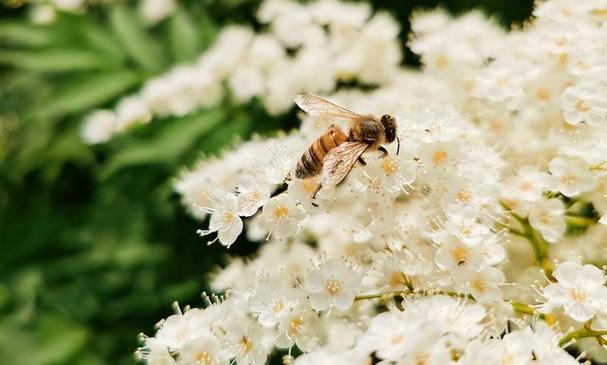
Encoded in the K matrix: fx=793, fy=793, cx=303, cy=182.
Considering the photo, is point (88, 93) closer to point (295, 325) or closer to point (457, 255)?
point (295, 325)

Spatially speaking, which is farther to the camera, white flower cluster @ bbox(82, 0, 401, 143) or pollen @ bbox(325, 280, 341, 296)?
white flower cluster @ bbox(82, 0, 401, 143)

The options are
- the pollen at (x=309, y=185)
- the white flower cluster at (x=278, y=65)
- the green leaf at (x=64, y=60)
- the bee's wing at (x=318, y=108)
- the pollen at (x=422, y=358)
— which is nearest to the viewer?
the pollen at (x=422, y=358)

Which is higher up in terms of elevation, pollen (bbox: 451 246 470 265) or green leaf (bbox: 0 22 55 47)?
green leaf (bbox: 0 22 55 47)

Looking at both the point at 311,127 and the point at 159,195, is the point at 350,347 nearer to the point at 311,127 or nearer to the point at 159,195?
the point at 311,127

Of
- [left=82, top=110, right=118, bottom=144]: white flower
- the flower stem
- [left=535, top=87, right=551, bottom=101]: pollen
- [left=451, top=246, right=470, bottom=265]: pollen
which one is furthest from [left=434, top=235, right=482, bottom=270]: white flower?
[left=82, top=110, right=118, bottom=144]: white flower

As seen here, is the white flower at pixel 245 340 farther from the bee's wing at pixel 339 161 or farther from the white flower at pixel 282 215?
the bee's wing at pixel 339 161

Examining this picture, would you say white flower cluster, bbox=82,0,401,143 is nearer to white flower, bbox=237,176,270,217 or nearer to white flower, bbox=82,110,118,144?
white flower, bbox=82,110,118,144

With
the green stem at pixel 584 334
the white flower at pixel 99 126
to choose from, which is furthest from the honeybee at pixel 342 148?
the white flower at pixel 99 126

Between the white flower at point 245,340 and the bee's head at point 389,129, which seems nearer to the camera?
the white flower at point 245,340
